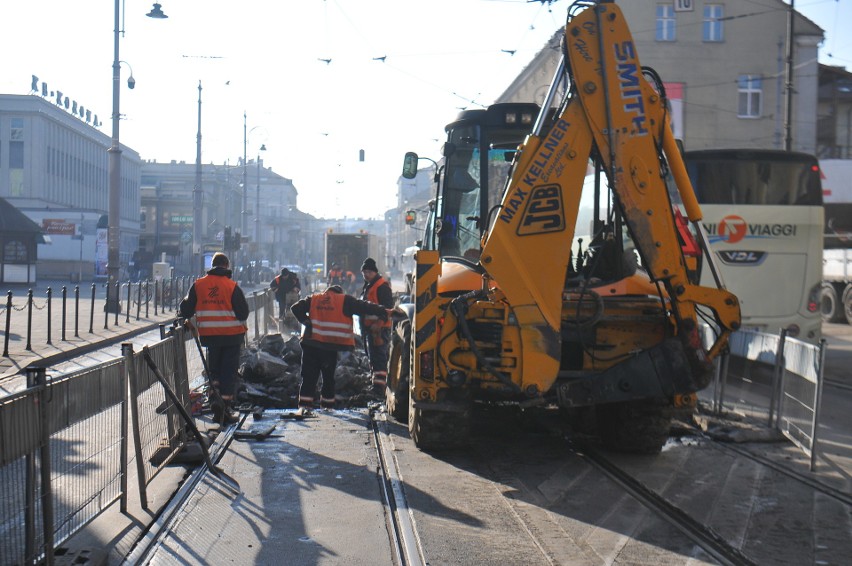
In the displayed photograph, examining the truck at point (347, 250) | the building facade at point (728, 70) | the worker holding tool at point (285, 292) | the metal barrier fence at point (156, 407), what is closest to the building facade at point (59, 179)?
the truck at point (347, 250)

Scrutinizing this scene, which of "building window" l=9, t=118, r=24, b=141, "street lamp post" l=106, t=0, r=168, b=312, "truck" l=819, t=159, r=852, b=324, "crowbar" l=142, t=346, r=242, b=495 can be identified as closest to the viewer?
"crowbar" l=142, t=346, r=242, b=495

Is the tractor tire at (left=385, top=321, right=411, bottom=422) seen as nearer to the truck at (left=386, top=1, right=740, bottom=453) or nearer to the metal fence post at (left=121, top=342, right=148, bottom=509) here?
the truck at (left=386, top=1, right=740, bottom=453)

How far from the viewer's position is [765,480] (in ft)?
25.4

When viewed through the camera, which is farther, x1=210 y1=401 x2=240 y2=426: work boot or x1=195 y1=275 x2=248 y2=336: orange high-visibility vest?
x1=195 y1=275 x2=248 y2=336: orange high-visibility vest

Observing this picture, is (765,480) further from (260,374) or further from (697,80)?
(697,80)

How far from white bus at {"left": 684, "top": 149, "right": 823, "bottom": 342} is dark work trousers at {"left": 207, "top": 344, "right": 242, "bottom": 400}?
9.21m

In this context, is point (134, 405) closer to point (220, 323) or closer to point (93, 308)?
point (220, 323)

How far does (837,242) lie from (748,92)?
14.4m

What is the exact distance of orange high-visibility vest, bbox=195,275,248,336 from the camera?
10664 mm

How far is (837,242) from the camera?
2911cm

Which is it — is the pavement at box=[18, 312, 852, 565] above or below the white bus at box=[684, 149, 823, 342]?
below

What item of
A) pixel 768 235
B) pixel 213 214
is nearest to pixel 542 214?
pixel 768 235

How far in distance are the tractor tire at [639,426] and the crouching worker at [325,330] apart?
3720 mm

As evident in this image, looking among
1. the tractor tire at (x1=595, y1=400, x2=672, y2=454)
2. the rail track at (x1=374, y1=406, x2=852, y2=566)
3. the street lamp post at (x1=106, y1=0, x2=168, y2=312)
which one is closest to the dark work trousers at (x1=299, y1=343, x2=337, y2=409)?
the rail track at (x1=374, y1=406, x2=852, y2=566)
